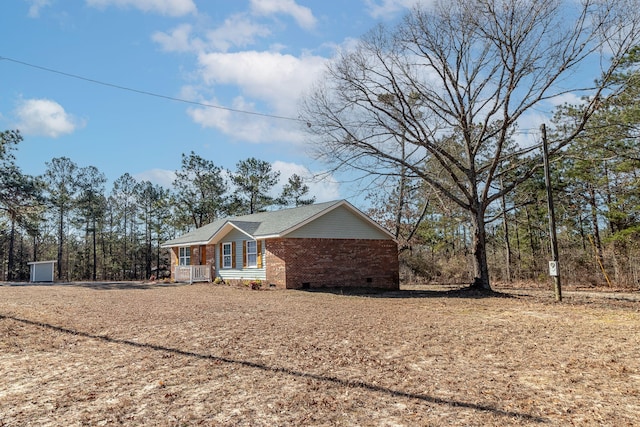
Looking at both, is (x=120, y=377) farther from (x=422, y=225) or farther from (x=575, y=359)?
(x=422, y=225)

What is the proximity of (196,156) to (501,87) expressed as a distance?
94.5 ft

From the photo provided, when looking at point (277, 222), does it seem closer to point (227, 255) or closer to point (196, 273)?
point (227, 255)

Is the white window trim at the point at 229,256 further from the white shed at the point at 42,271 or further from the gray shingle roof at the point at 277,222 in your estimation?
the white shed at the point at 42,271

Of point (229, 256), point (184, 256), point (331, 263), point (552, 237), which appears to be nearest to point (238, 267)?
point (229, 256)

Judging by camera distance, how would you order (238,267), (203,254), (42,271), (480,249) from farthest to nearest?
(42,271)
(203,254)
(238,267)
(480,249)

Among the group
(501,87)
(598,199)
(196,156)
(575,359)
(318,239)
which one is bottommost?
(575,359)

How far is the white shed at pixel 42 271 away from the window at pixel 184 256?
8.72m

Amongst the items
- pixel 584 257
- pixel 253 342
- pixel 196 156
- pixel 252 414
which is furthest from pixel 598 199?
pixel 196 156

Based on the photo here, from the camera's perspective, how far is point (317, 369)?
586 cm

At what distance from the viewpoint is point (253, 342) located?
7496 millimetres

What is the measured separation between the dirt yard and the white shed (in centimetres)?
2113

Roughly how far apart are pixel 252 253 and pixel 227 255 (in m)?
2.75

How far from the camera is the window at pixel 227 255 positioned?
23.2 meters

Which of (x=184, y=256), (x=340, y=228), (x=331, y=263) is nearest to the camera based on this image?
(x=331, y=263)
